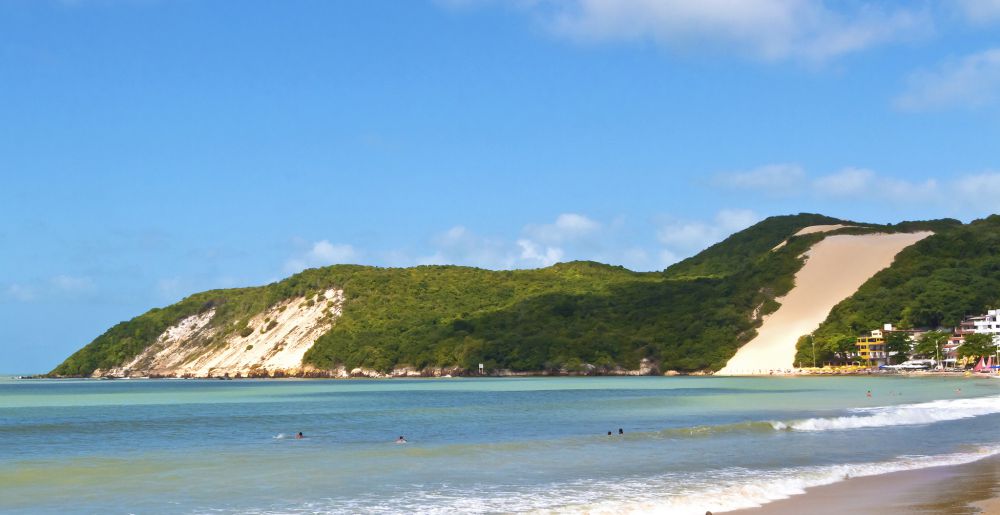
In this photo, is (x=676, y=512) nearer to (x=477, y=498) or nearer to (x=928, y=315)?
(x=477, y=498)

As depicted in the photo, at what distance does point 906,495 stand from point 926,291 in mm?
132657

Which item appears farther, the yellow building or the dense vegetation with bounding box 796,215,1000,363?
the dense vegetation with bounding box 796,215,1000,363

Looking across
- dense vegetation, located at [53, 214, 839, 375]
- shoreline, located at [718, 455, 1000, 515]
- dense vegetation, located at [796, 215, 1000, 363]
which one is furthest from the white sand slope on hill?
shoreline, located at [718, 455, 1000, 515]

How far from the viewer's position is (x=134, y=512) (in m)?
21.8

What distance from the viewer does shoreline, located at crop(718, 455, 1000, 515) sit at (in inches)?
803

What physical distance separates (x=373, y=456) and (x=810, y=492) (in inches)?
598

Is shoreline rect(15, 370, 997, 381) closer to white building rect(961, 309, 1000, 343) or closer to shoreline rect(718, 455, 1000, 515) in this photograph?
white building rect(961, 309, 1000, 343)

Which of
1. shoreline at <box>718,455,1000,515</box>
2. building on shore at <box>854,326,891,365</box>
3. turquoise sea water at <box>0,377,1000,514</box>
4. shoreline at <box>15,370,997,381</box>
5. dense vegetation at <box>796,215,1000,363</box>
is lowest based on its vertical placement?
shoreline at <box>718,455,1000,515</box>

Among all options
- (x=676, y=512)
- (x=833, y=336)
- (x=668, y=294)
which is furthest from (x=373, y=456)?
(x=668, y=294)

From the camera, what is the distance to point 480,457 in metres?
32.2

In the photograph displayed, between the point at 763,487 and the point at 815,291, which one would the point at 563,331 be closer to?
the point at 815,291

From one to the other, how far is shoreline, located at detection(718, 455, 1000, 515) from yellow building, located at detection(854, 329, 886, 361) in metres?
117

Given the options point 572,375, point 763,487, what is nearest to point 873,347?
point 572,375

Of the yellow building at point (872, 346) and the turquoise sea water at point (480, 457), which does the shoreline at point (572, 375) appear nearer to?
the yellow building at point (872, 346)
